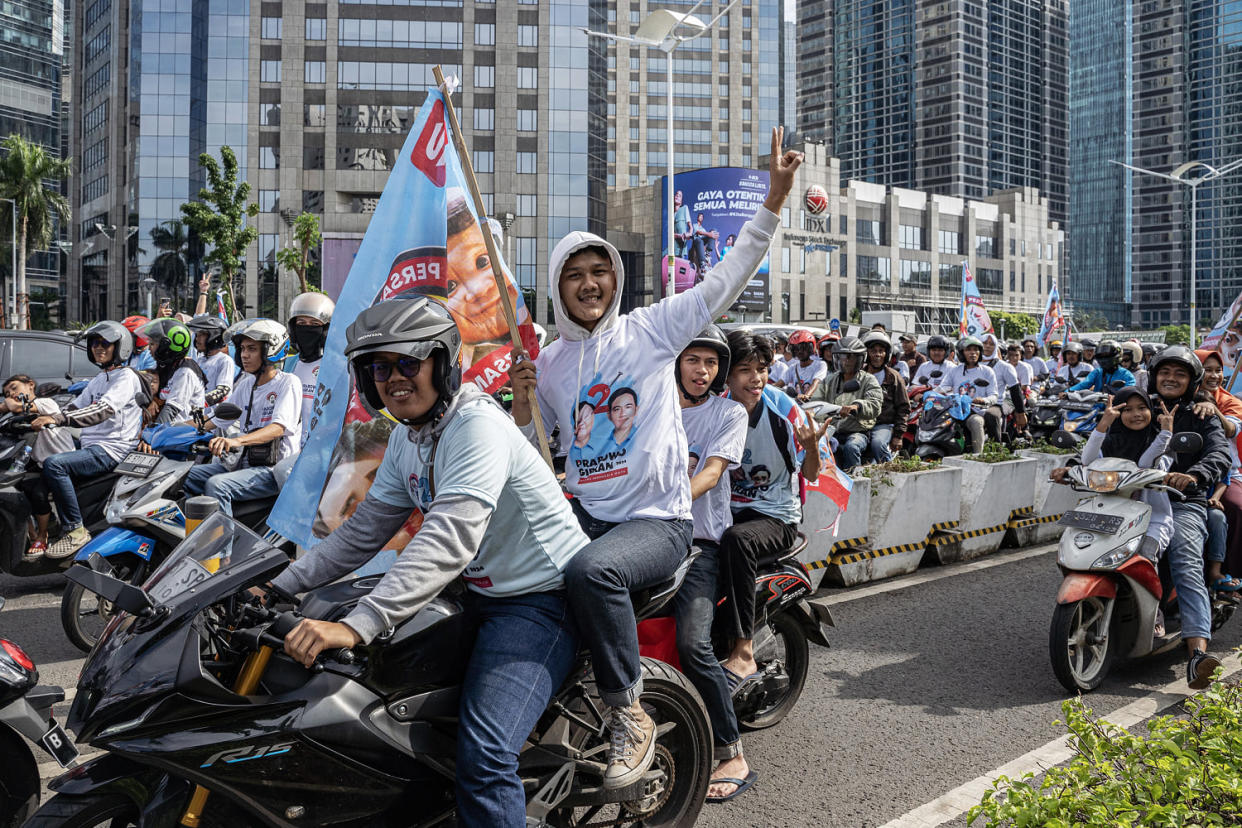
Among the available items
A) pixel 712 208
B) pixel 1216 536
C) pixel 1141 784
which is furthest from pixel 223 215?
pixel 1141 784

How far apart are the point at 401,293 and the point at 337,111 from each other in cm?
6801

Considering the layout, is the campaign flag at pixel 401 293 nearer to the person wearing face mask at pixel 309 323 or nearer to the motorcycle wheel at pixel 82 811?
the person wearing face mask at pixel 309 323

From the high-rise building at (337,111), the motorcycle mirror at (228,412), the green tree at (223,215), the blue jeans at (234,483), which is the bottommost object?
the blue jeans at (234,483)

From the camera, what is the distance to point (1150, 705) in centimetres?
532

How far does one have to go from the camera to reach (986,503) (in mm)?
8930

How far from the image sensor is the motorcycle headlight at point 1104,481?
18.7 ft

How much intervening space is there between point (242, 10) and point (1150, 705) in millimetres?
72430

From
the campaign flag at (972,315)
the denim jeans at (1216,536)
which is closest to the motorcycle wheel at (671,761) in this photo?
the denim jeans at (1216,536)

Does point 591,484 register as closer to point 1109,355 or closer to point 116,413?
point 116,413

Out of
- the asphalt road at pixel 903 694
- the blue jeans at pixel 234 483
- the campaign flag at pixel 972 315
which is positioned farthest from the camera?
the campaign flag at pixel 972 315

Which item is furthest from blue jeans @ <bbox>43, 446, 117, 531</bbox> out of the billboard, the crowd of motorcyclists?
the billboard

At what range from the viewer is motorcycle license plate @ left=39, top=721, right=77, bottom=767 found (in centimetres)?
328

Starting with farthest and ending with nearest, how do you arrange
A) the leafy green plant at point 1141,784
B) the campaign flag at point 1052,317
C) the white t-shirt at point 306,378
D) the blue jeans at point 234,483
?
the campaign flag at point 1052,317
the white t-shirt at point 306,378
the blue jeans at point 234,483
the leafy green plant at point 1141,784

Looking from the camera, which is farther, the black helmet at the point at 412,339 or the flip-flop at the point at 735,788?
the flip-flop at the point at 735,788
